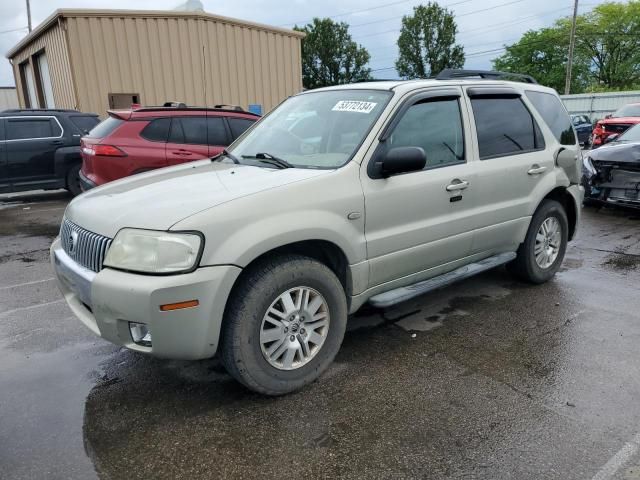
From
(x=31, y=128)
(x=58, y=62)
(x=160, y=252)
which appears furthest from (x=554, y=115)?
(x=58, y=62)

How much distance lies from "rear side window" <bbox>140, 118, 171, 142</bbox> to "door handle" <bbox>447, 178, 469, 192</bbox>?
530cm

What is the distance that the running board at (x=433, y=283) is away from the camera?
11.0 feet

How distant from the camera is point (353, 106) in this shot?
11.8ft

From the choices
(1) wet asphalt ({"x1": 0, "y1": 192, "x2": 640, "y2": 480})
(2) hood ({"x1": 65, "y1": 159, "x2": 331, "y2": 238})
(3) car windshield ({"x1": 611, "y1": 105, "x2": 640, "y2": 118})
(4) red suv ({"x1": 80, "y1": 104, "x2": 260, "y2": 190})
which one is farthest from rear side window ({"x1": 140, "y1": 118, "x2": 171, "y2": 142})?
(3) car windshield ({"x1": 611, "y1": 105, "x2": 640, "y2": 118})

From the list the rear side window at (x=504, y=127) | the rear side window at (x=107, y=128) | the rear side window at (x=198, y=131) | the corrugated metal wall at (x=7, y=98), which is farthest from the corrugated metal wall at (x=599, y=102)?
the corrugated metal wall at (x=7, y=98)

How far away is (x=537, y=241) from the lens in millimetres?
4605

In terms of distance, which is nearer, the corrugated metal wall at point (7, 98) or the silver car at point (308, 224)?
the silver car at point (308, 224)

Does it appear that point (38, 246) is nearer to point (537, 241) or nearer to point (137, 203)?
point (137, 203)

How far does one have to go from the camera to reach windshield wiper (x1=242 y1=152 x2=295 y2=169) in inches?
131

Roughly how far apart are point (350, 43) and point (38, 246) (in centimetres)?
5039

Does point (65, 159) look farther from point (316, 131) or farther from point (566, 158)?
point (566, 158)

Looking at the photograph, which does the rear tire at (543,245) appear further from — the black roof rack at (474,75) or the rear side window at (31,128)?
the rear side window at (31,128)

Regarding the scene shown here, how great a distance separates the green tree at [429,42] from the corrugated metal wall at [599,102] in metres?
26.5

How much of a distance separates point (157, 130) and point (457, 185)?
542cm
